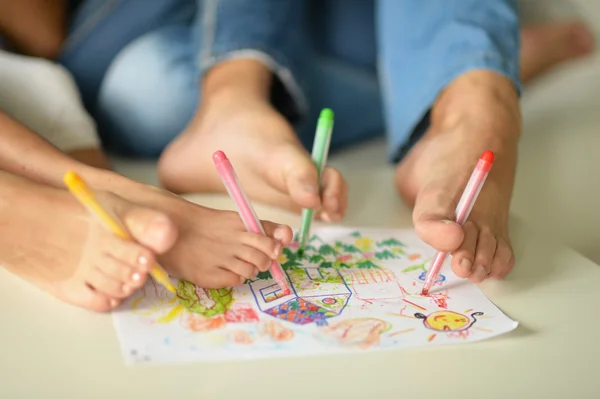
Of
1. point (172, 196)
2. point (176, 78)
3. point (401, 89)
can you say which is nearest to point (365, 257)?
point (172, 196)

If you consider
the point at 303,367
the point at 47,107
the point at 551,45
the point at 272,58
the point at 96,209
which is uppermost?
the point at 551,45

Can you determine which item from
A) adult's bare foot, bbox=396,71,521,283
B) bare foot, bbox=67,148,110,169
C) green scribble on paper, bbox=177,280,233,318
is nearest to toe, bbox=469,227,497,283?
adult's bare foot, bbox=396,71,521,283

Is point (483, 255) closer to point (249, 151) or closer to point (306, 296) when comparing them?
point (306, 296)

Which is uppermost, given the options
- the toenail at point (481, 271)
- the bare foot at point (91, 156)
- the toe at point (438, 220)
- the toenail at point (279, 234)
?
the bare foot at point (91, 156)

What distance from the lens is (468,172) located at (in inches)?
26.8

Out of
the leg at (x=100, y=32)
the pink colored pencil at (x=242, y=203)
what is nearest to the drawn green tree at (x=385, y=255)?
the pink colored pencil at (x=242, y=203)

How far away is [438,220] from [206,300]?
0.71 feet

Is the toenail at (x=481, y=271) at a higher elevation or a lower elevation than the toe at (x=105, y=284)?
higher

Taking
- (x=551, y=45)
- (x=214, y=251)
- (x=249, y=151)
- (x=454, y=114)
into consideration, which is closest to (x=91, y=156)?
(x=249, y=151)

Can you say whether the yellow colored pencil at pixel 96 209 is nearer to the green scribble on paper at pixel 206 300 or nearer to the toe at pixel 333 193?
the green scribble on paper at pixel 206 300

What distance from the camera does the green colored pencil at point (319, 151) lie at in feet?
2.21

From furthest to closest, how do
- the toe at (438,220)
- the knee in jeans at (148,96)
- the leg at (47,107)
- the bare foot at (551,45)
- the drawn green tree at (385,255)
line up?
the bare foot at (551,45) → the knee in jeans at (148,96) → the leg at (47,107) → the drawn green tree at (385,255) → the toe at (438,220)

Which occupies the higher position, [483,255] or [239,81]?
[239,81]

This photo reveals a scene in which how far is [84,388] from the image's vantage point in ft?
1.57
